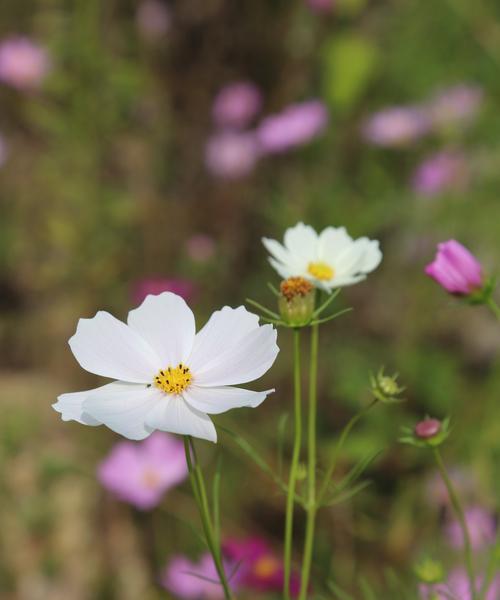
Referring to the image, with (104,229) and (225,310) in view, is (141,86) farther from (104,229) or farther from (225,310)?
(225,310)

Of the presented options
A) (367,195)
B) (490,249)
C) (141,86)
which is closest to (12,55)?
(141,86)

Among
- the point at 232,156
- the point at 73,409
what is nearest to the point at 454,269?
the point at 73,409

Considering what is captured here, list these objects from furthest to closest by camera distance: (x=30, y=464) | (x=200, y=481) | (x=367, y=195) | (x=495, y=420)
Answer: (x=367, y=195) < (x=30, y=464) < (x=495, y=420) < (x=200, y=481)

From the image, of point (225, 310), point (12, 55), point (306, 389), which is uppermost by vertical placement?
point (12, 55)

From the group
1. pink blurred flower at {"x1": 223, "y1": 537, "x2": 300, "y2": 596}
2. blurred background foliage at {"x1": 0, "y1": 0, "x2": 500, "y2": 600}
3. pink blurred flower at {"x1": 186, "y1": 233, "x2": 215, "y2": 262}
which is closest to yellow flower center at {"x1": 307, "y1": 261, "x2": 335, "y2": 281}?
pink blurred flower at {"x1": 223, "y1": 537, "x2": 300, "y2": 596}

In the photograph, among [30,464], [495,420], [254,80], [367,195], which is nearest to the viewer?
[495,420]

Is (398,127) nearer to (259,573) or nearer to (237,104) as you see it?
(237,104)

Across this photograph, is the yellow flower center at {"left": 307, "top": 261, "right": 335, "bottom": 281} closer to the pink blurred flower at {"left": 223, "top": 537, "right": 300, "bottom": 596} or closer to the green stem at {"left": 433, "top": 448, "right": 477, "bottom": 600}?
the green stem at {"left": 433, "top": 448, "right": 477, "bottom": 600}

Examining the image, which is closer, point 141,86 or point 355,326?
point 355,326
